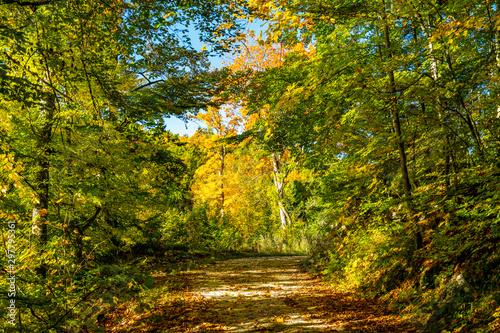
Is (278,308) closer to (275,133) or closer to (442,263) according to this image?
(442,263)

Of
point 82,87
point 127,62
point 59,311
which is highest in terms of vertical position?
point 127,62

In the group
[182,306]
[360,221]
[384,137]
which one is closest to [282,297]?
[182,306]

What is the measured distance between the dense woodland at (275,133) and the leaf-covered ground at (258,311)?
2.00ft

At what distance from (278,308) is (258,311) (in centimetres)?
42

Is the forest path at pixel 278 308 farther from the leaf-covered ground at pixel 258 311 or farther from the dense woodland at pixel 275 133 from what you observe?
the dense woodland at pixel 275 133

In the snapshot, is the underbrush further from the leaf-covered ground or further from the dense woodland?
the leaf-covered ground

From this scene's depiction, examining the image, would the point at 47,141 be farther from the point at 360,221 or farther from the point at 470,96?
the point at 360,221

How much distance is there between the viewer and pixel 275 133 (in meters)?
10.7

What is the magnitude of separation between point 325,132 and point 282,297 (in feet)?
12.2

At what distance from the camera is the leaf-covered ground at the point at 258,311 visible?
15.2ft

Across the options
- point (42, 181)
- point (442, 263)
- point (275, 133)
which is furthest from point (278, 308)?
point (275, 133)

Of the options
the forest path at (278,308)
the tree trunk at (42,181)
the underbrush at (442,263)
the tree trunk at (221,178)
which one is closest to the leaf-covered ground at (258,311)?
the forest path at (278,308)

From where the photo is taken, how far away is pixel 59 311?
13.0 ft

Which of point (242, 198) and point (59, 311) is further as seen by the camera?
point (242, 198)
